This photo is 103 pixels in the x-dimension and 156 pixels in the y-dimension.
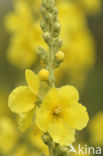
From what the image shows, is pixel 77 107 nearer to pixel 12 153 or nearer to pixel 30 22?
pixel 12 153

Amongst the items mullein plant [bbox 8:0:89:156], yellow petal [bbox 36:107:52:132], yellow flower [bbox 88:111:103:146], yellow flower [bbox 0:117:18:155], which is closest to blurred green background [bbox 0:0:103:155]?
yellow flower [bbox 88:111:103:146]

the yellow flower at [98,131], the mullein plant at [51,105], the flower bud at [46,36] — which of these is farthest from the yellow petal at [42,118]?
the yellow flower at [98,131]

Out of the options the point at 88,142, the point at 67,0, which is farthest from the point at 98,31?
the point at 88,142

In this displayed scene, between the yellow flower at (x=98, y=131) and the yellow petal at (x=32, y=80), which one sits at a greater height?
the yellow petal at (x=32, y=80)

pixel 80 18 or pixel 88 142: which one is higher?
pixel 80 18

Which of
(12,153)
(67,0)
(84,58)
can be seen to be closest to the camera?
(12,153)

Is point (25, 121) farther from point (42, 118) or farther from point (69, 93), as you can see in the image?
point (69, 93)

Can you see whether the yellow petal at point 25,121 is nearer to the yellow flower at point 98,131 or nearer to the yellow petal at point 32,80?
the yellow petal at point 32,80
